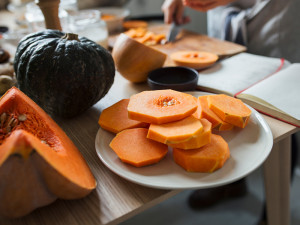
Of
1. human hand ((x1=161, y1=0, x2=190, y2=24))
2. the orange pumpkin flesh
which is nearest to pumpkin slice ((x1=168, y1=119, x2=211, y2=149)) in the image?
the orange pumpkin flesh

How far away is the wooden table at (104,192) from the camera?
0.57m

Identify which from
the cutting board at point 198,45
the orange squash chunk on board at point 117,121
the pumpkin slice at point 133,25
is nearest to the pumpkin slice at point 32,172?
the orange squash chunk on board at point 117,121

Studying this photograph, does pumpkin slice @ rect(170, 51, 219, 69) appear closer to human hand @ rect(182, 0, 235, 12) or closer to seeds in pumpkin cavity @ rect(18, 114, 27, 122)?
human hand @ rect(182, 0, 235, 12)

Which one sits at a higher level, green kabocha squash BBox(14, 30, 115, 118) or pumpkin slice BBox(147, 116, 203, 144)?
green kabocha squash BBox(14, 30, 115, 118)

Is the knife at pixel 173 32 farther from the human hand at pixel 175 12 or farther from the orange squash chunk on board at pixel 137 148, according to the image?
the orange squash chunk on board at pixel 137 148

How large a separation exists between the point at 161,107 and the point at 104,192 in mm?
232

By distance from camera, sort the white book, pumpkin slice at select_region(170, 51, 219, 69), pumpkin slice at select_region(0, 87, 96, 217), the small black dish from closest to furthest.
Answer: pumpkin slice at select_region(0, 87, 96, 217)
the white book
the small black dish
pumpkin slice at select_region(170, 51, 219, 69)

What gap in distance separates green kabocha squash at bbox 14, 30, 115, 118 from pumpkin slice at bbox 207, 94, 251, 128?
1.08 ft

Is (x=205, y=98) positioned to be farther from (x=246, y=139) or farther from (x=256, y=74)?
(x=256, y=74)

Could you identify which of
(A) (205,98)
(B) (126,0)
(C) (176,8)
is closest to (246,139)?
(A) (205,98)

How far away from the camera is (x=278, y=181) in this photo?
979mm

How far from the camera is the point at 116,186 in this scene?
0.64 m

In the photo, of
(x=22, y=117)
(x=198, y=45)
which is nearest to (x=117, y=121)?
(x=22, y=117)

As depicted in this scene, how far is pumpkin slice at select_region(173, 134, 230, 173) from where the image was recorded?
0.62 metres
